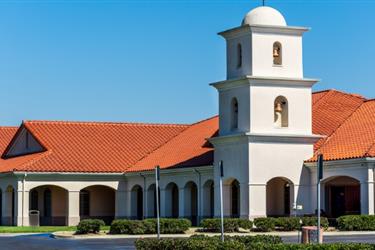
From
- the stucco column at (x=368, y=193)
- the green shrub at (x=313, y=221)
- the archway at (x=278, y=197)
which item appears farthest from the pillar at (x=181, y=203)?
the stucco column at (x=368, y=193)

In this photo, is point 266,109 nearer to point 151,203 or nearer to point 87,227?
point 87,227

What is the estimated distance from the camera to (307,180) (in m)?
47.9

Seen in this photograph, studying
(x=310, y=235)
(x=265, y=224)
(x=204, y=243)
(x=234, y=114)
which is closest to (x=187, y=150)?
(x=234, y=114)

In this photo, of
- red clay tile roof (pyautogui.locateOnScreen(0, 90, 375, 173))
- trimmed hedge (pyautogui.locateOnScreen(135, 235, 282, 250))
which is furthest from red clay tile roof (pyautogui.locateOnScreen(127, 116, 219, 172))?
trimmed hedge (pyautogui.locateOnScreen(135, 235, 282, 250))

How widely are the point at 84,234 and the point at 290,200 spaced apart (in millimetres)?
10332

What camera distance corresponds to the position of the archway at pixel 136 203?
200ft

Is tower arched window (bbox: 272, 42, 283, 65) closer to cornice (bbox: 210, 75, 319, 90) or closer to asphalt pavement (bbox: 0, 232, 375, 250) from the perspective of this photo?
cornice (bbox: 210, 75, 319, 90)

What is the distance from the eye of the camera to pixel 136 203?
61.3 meters

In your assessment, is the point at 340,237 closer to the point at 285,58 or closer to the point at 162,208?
the point at 285,58

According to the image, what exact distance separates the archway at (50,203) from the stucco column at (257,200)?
17726 mm

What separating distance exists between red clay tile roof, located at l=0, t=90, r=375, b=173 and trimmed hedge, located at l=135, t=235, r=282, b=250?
64.4ft

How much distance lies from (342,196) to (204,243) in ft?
82.2

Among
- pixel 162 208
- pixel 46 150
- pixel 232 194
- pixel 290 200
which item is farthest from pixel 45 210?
pixel 290 200

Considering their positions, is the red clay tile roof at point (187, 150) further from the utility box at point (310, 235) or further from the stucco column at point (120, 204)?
the utility box at point (310, 235)
